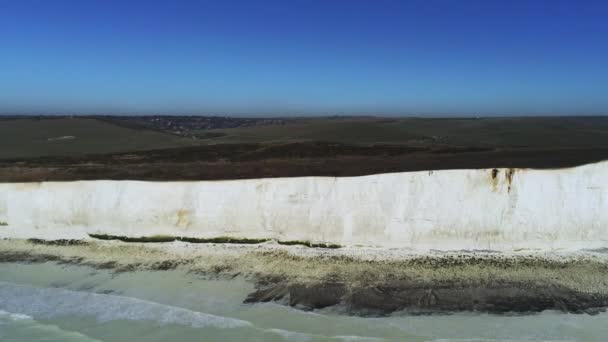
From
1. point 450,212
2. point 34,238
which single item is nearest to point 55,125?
point 34,238

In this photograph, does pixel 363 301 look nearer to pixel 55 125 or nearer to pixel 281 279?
pixel 281 279

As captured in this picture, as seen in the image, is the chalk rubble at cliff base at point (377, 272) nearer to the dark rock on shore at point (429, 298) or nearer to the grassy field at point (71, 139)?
the dark rock on shore at point (429, 298)

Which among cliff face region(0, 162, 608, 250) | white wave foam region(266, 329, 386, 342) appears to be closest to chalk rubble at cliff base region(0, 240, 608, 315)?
cliff face region(0, 162, 608, 250)

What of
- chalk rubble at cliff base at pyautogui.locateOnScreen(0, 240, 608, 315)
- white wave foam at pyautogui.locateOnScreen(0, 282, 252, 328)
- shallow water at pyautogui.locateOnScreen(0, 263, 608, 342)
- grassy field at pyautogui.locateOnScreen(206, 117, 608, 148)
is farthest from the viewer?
grassy field at pyautogui.locateOnScreen(206, 117, 608, 148)

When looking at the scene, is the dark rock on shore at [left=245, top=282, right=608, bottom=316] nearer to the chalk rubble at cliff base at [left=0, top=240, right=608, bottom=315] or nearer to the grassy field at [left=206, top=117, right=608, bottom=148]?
the chalk rubble at cliff base at [left=0, top=240, right=608, bottom=315]

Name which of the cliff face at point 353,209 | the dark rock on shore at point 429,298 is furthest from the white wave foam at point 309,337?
the cliff face at point 353,209

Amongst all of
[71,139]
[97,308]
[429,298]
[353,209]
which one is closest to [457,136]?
[353,209]

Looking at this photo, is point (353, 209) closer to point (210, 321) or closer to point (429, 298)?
point (429, 298)
